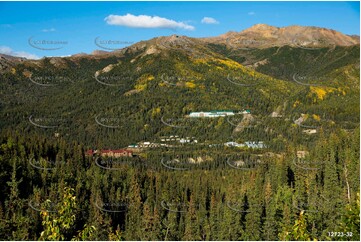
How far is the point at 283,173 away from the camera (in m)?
102

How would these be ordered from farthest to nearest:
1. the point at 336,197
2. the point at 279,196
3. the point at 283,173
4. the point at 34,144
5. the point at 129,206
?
the point at 34,144 < the point at 129,206 < the point at 283,173 < the point at 279,196 < the point at 336,197

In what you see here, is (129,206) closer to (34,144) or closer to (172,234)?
(172,234)

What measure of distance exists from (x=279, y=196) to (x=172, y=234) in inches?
937

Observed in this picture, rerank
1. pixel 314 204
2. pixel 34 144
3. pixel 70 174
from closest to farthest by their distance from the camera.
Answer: pixel 314 204, pixel 70 174, pixel 34 144

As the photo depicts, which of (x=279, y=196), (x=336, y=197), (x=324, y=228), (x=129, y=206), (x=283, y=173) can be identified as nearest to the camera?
(x=324, y=228)

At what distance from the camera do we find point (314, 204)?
247ft

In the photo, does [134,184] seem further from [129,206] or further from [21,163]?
[21,163]

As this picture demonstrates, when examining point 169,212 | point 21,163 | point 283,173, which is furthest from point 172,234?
point 21,163

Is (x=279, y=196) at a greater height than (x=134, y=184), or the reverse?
(x=279, y=196)

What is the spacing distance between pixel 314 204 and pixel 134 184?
2393 inches

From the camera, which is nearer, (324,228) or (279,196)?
(324,228)

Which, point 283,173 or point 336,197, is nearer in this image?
point 336,197

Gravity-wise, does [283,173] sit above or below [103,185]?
above

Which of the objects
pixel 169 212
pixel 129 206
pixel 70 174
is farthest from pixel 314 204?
pixel 70 174
